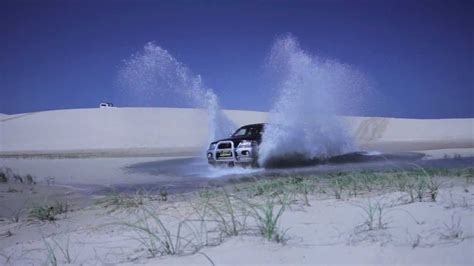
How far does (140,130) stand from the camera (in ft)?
159

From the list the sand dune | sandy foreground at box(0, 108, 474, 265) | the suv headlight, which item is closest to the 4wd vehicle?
the suv headlight

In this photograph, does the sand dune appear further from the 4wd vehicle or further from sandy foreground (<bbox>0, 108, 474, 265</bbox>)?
sandy foreground (<bbox>0, 108, 474, 265</bbox>)

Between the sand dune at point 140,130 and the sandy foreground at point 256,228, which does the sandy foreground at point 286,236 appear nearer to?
the sandy foreground at point 256,228

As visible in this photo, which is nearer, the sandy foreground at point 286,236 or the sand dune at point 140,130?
the sandy foreground at point 286,236

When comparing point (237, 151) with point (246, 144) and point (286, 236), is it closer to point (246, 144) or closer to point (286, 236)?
point (246, 144)

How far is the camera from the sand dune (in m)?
40.8

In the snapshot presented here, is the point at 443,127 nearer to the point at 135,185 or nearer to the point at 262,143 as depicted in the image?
the point at 262,143

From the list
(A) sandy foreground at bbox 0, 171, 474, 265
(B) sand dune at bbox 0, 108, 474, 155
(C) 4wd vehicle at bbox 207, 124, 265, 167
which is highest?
(B) sand dune at bbox 0, 108, 474, 155

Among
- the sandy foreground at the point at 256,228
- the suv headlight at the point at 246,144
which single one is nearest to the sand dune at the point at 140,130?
the suv headlight at the point at 246,144

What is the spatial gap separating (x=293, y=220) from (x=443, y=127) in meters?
55.0

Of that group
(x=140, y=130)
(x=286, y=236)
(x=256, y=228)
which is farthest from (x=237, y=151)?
(x=140, y=130)

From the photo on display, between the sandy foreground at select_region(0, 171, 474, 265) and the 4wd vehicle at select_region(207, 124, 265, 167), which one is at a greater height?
the 4wd vehicle at select_region(207, 124, 265, 167)

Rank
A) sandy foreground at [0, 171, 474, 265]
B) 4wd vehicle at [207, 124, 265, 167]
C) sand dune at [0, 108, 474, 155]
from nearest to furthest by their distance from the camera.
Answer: sandy foreground at [0, 171, 474, 265], 4wd vehicle at [207, 124, 265, 167], sand dune at [0, 108, 474, 155]

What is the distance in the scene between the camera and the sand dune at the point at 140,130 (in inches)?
1608
